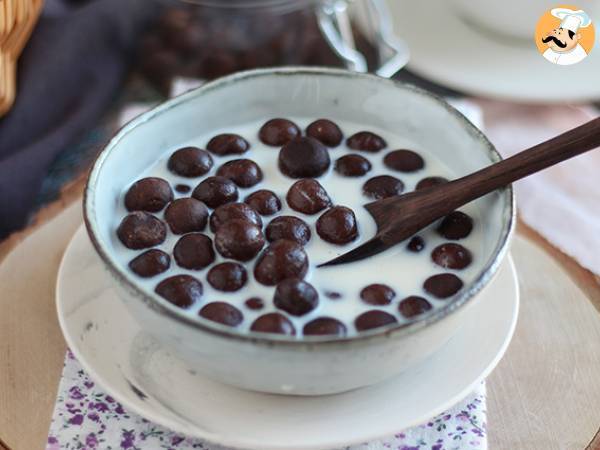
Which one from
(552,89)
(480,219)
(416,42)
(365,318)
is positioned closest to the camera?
(365,318)

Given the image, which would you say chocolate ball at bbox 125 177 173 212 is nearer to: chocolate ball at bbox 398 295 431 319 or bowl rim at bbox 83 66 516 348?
bowl rim at bbox 83 66 516 348

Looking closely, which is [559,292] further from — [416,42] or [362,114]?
[416,42]

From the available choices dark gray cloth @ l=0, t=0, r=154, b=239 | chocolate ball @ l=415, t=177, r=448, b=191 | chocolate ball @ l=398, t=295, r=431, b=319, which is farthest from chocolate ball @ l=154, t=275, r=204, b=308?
dark gray cloth @ l=0, t=0, r=154, b=239

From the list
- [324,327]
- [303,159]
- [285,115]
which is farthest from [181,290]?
[285,115]

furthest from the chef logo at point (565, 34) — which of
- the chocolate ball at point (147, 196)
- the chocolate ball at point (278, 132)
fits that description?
the chocolate ball at point (147, 196)

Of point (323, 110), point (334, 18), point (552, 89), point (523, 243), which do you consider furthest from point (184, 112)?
point (552, 89)
